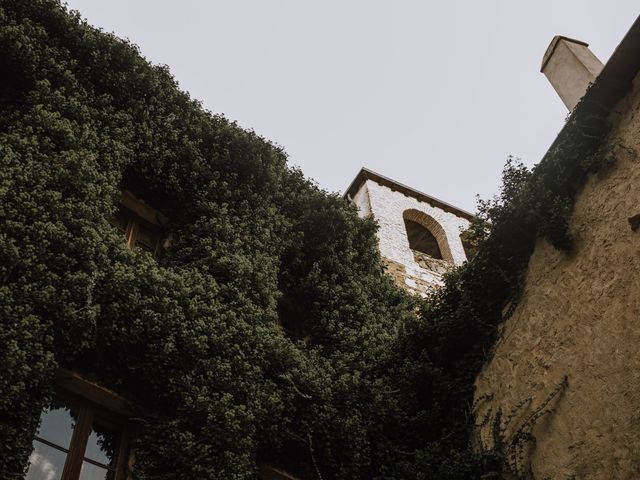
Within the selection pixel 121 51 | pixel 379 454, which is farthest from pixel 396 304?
pixel 121 51

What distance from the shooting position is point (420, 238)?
1539 centimetres

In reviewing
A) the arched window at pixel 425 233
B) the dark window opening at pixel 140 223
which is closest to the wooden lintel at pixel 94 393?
the dark window opening at pixel 140 223

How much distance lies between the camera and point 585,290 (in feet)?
18.7

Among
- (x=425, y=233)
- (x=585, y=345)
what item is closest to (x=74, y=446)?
(x=585, y=345)

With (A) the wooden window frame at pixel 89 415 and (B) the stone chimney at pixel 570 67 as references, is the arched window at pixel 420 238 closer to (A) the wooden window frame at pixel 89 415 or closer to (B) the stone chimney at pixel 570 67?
(B) the stone chimney at pixel 570 67

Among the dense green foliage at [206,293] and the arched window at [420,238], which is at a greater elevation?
the arched window at [420,238]

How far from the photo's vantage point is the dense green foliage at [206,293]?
5.55 m

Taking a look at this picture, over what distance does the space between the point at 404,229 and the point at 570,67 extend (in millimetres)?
4937

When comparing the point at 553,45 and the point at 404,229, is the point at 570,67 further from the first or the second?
the point at 404,229

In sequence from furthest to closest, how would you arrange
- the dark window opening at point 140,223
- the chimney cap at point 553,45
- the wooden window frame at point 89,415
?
1. the chimney cap at point 553,45
2. the dark window opening at point 140,223
3. the wooden window frame at point 89,415

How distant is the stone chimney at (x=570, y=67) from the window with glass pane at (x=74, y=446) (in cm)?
818

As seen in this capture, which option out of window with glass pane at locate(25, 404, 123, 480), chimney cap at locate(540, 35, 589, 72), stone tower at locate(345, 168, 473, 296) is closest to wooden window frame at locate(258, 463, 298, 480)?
window with glass pane at locate(25, 404, 123, 480)

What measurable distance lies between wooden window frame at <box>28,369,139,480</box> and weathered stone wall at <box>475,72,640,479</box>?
3639mm

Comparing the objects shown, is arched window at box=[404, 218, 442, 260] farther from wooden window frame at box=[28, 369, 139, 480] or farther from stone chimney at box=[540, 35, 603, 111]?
wooden window frame at box=[28, 369, 139, 480]
